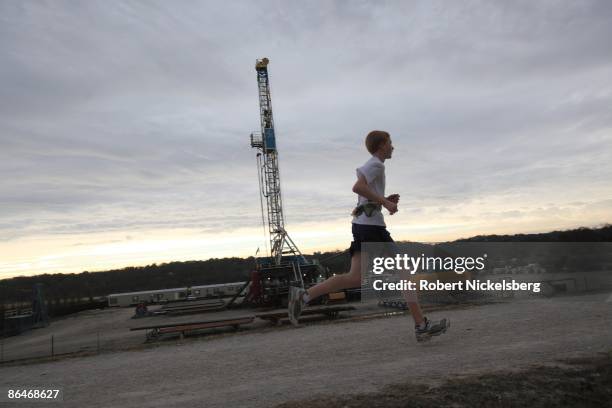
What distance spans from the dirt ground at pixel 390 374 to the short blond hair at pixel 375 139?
212cm

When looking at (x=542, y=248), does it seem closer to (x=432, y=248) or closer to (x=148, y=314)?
(x=432, y=248)

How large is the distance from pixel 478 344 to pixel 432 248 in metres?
14.1

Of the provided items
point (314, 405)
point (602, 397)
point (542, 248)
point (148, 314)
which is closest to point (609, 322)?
point (602, 397)

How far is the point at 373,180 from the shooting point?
4.23 meters

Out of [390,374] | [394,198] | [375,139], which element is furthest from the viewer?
[375,139]

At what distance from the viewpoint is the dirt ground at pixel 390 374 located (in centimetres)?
298

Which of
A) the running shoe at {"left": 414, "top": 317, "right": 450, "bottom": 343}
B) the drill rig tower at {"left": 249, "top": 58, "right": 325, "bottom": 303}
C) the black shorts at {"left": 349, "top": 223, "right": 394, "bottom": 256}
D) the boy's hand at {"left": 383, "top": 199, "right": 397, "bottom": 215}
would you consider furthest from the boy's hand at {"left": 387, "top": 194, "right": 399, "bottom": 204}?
the drill rig tower at {"left": 249, "top": 58, "right": 325, "bottom": 303}

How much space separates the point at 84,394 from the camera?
15.5 feet

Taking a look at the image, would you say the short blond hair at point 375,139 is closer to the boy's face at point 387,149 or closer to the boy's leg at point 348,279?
the boy's face at point 387,149

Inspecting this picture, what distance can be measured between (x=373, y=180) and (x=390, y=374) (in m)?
1.74

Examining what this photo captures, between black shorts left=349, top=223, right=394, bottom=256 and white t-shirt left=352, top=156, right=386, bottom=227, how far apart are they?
4 centimetres

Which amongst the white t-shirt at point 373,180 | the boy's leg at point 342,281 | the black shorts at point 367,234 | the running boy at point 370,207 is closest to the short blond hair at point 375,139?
the running boy at point 370,207

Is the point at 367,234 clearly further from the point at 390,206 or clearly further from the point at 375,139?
the point at 375,139

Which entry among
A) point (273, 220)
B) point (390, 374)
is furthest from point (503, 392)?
point (273, 220)
